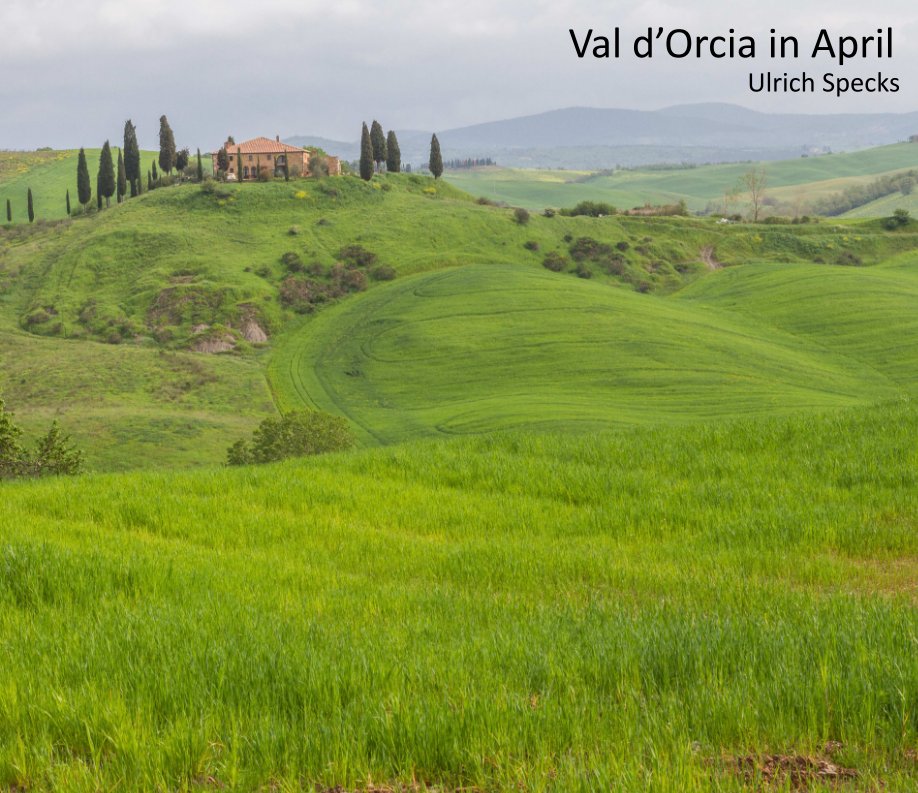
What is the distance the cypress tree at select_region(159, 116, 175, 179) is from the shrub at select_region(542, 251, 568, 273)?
8616 cm

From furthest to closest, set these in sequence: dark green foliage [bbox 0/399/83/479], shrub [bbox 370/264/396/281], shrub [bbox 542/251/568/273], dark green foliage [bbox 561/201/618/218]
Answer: dark green foliage [bbox 561/201/618/218] < shrub [bbox 542/251/568/273] < shrub [bbox 370/264/396/281] < dark green foliage [bbox 0/399/83/479]

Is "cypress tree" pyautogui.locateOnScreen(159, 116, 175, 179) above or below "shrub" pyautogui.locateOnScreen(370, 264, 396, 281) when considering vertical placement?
above

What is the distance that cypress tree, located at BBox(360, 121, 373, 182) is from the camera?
160250mm

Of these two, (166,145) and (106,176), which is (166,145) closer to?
(166,145)

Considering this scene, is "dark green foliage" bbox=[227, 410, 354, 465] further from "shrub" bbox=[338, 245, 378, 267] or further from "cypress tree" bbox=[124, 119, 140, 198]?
"cypress tree" bbox=[124, 119, 140, 198]

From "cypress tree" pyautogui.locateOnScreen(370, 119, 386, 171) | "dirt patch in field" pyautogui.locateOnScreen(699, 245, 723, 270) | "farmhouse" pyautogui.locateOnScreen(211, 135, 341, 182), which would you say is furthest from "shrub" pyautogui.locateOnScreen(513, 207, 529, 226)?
"cypress tree" pyautogui.locateOnScreen(370, 119, 386, 171)

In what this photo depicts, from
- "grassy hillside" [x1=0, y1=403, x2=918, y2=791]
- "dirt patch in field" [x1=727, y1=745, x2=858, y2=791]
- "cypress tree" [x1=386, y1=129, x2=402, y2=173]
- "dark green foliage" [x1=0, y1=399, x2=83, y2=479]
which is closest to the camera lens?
"dirt patch in field" [x1=727, y1=745, x2=858, y2=791]

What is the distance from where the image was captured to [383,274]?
122250mm

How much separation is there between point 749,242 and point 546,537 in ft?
463

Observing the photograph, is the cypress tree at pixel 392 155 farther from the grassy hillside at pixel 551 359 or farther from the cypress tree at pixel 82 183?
the grassy hillside at pixel 551 359

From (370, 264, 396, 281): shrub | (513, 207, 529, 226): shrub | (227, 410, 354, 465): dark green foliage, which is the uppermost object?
(513, 207, 529, 226): shrub

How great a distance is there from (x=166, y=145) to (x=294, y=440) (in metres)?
138

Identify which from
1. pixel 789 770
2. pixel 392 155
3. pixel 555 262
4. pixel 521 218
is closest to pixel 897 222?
pixel 555 262

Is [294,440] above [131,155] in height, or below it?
below
